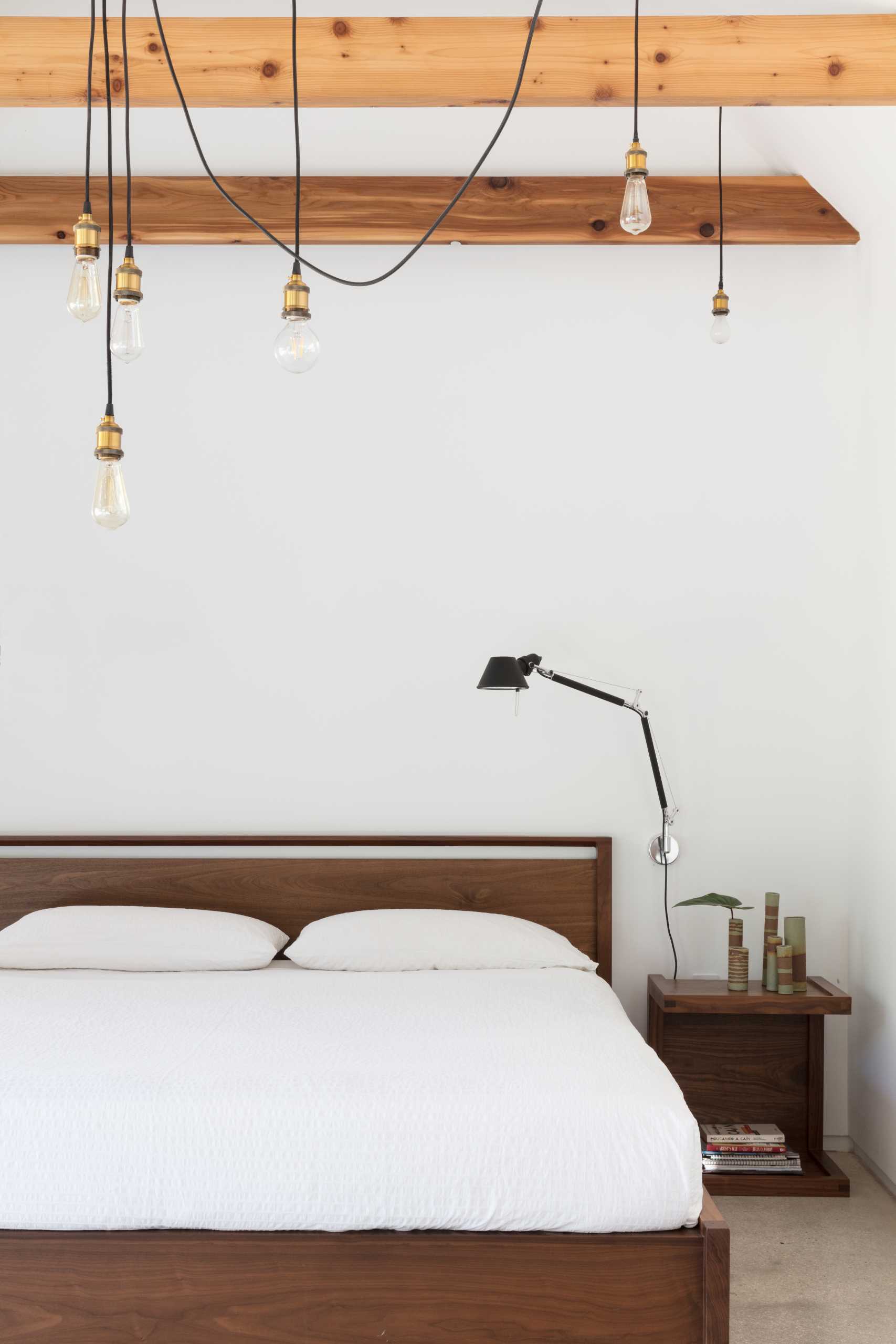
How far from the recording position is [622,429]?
132 inches

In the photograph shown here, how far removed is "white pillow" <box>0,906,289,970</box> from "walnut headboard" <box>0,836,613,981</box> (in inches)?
10.5

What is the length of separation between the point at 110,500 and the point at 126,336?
0.23 metres

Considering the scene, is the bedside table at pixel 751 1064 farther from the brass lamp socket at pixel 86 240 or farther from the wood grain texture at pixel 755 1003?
the brass lamp socket at pixel 86 240

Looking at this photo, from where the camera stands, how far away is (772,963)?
3051mm

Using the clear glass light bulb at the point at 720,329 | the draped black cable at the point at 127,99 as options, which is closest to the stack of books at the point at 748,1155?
the clear glass light bulb at the point at 720,329

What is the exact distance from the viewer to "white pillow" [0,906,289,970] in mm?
2834

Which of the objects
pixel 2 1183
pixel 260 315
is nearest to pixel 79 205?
pixel 260 315

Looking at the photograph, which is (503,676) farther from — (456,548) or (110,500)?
(110,500)

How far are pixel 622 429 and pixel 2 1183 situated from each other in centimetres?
255

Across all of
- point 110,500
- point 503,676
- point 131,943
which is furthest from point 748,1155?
point 110,500

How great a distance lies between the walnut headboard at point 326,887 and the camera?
325 cm

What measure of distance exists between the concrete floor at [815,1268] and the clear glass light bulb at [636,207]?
203cm

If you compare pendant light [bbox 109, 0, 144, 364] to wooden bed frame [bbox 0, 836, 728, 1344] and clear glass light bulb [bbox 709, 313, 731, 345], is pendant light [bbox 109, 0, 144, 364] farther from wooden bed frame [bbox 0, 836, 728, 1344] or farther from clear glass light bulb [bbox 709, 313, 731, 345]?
clear glass light bulb [bbox 709, 313, 731, 345]

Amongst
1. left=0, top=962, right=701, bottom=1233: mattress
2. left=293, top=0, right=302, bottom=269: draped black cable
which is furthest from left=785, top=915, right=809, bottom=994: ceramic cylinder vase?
left=293, top=0, right=302, bottom=269: draped black cable
